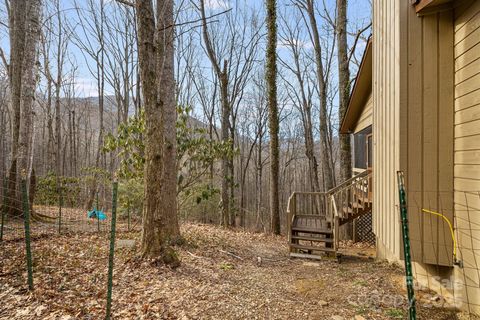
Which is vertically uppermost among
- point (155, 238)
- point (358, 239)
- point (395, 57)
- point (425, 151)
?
point (395, 57)

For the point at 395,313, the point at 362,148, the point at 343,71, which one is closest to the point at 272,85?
the point at 343,71

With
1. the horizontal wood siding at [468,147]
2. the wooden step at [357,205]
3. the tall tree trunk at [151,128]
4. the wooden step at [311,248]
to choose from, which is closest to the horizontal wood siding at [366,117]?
the wooden step at [357,205]

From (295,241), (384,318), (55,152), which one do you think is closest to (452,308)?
(384,318)

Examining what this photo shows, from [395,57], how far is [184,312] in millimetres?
4451

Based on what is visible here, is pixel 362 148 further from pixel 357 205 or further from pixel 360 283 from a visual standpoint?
pixel 360 283

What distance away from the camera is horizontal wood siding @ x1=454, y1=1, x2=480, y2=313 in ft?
10.1

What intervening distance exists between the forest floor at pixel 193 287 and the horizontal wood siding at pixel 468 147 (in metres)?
0.71

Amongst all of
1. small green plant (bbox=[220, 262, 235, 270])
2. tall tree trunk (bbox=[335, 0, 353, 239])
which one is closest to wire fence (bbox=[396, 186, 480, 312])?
small green plant (bbox=[220, 262, 235, 270])

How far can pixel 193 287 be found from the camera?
Result: 3.93m

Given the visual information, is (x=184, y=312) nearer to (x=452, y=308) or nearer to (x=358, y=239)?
(x=452, y=308)

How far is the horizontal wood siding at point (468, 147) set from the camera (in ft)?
10.1

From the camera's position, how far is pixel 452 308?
347 cm

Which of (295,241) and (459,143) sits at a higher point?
(459,143)

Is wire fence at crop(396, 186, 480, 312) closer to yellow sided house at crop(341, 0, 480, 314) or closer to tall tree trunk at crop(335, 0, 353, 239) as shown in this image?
yellow sided house at crop(341, 0, 480, 314)
